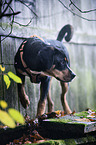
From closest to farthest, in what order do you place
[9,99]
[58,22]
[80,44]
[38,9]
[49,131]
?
[49,131] < [9,99] < [38,9] < [58,22] < [80,44]

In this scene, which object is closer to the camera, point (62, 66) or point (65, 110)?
point (62, 66)

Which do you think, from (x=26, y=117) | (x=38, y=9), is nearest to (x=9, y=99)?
(x=26, y=117)

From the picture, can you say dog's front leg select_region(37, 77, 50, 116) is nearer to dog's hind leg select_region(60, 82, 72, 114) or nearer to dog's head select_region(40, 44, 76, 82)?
dog's head select_region(40, 44, 76, 82)

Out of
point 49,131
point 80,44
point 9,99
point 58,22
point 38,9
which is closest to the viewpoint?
point 49,131

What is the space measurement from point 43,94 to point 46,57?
2.10ft

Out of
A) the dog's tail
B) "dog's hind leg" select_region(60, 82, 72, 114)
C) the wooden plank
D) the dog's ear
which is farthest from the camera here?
the dog's tail

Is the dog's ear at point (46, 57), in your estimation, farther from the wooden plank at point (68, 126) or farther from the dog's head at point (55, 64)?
the wooden plank at point (68, 126)

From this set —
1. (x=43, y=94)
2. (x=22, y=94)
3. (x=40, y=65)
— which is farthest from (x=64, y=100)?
(x=40, y=65)

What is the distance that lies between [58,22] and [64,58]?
42.0 inches

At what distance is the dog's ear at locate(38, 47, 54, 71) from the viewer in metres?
3.46

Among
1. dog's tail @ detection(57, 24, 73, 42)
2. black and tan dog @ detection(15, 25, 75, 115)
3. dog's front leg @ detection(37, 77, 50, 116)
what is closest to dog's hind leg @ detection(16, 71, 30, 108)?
black and tan dog @ detection(15, 25, 75, 115)

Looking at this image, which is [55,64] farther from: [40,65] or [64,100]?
[64,100]

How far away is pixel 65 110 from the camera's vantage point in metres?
4.13

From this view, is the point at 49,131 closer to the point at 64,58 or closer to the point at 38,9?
the point at 64,58
